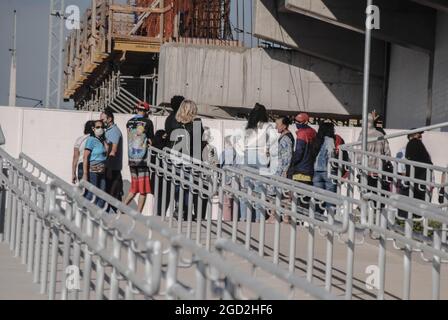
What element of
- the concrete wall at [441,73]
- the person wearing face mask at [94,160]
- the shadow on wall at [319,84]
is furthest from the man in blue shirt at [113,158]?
the shadow on wall at [319,84]

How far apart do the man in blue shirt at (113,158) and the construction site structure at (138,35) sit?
16.1 metres

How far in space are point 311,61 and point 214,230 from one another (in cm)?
1788

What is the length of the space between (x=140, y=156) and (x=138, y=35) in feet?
74.4

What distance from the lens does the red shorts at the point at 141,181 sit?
48.2 ft

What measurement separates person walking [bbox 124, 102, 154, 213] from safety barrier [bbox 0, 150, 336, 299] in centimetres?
325

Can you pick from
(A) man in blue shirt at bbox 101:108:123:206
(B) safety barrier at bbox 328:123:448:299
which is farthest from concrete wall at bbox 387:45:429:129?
(A) man in blue shirt at bbox 101:108:123:206

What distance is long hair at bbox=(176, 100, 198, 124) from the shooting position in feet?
46.3

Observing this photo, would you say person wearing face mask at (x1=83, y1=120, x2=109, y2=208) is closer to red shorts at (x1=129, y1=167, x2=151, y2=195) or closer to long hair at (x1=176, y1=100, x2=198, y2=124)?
red shorts at (x1=129, y1=167, x2=151, y2=195)

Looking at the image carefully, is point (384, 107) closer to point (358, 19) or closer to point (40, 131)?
point (358, 19)

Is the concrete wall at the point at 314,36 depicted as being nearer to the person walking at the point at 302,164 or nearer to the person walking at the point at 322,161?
the person walking at the point at 322,161

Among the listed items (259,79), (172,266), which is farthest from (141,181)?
(259,79)

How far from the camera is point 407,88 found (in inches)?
1077

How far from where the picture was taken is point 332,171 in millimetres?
15102
